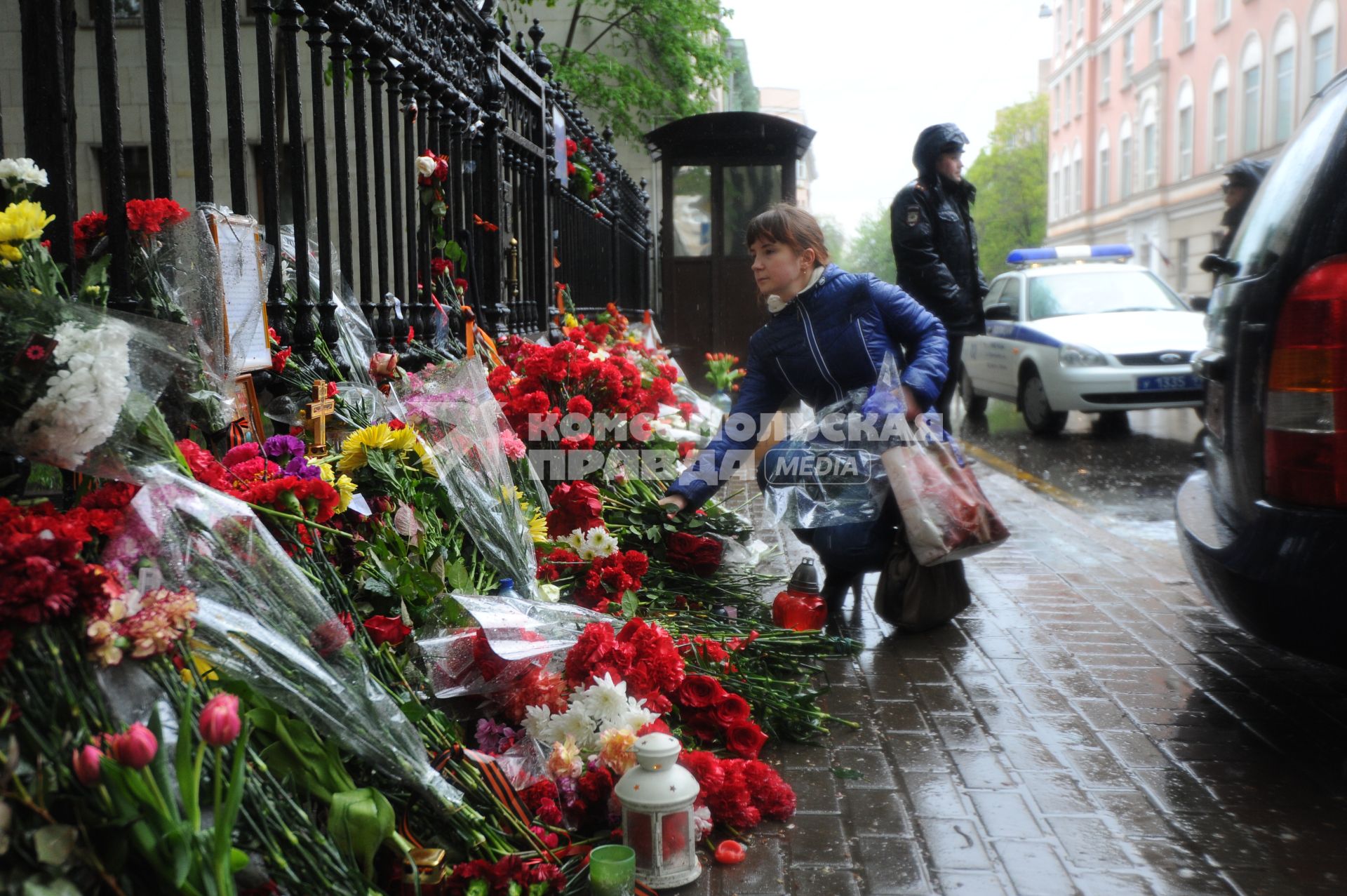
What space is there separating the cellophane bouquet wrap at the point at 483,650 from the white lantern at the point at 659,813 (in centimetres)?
50

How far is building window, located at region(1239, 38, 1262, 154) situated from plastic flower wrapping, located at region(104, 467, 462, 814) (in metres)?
35.6

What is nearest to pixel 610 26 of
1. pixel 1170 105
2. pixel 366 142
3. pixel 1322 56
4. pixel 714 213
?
pixel 714 213

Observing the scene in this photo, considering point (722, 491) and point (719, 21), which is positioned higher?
point (719, 21)

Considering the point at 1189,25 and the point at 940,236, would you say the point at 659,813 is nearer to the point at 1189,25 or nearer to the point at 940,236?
the point at 940,236

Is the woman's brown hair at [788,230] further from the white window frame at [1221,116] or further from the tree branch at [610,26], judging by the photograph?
the white window frame at [1221,116]

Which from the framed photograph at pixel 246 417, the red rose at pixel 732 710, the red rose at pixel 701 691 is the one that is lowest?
the red rose at pixel 732 710

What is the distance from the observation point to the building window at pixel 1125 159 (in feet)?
152

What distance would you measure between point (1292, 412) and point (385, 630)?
2552mm

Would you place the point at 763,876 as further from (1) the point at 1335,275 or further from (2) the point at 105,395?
(1) the point at 1335,275

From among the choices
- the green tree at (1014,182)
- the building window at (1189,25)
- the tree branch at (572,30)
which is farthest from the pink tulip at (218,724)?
the green tree at (1014,182)

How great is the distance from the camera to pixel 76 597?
189cm

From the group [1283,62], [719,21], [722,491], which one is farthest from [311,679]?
[1283,62]

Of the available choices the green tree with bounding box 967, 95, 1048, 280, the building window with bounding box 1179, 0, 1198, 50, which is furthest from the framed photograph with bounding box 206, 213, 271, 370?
the green tree with bounding box 967, 95, 1048, 280

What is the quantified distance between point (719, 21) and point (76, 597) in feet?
59.1
